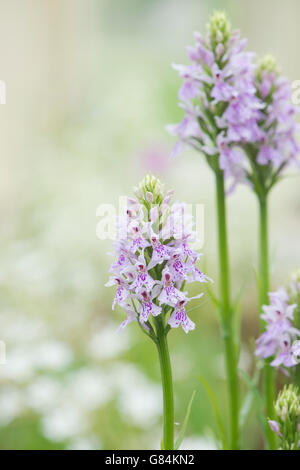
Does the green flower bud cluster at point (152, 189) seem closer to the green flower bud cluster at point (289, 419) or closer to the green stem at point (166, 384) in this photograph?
the green stem at point (166, 384)

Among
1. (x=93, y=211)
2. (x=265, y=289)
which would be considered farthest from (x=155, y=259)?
(x=93, y=211)

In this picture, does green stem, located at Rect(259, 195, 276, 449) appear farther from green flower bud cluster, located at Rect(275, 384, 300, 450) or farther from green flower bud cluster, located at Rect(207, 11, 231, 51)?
green flower bud cluster, located at Rect(207, 11, 231, 51)

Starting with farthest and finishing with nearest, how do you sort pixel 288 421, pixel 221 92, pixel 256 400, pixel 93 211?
1. pixel 93 211
2. pixel 256 400
3. pixel 221 92
4. pixel 288 421

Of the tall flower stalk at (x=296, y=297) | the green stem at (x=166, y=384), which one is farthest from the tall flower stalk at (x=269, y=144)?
the green stem at (x=166, y=384)

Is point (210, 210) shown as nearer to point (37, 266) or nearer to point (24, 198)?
point (24, 198)

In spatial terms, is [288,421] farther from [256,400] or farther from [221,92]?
[221,92]

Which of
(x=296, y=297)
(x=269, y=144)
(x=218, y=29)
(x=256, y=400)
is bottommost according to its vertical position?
(x=256, y=400)

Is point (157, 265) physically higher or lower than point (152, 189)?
lower

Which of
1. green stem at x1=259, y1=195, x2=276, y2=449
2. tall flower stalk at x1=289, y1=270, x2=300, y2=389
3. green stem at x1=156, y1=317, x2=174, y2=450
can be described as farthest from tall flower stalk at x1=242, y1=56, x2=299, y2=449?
green stem at x1=156, y1=317, x2=174, y2=450
